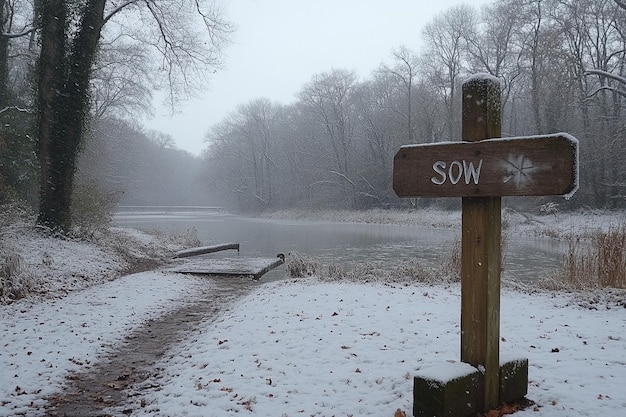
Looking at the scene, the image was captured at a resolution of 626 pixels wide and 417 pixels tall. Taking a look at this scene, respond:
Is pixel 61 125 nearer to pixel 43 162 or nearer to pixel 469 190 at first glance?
pixel 43 162

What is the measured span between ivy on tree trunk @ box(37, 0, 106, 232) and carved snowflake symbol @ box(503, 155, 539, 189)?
12705mm

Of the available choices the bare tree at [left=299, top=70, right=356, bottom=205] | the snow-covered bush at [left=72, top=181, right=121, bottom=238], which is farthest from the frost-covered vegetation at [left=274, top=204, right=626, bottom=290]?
the bare tree at [left=299, top=70, right=356, bottom=205]

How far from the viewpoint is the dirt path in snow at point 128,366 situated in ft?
14.2

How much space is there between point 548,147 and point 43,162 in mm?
13268

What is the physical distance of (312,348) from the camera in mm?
5438

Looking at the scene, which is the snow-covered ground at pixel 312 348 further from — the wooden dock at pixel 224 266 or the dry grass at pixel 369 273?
the wooden dock at pixel 224 266

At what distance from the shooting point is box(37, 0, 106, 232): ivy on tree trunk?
13.0m

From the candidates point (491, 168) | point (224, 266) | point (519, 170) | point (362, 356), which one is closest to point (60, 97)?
point (224, 266)

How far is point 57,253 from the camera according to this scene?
431 inches

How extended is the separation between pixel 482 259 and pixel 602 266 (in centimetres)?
631

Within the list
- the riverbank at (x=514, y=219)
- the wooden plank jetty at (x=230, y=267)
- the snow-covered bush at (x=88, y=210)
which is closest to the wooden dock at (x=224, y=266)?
the wooden plank jetty at (x=230, y=267)

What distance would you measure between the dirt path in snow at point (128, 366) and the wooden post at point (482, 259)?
2.90 m

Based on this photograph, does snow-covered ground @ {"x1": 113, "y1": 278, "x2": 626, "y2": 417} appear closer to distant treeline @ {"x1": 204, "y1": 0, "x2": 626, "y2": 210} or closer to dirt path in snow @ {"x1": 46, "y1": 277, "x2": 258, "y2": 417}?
dirt path in snow @ {"x1": 46, "y1": 277, "x2": 258, "y2": 417}

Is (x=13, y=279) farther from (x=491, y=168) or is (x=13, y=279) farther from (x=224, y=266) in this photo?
(x=491, y=168)
